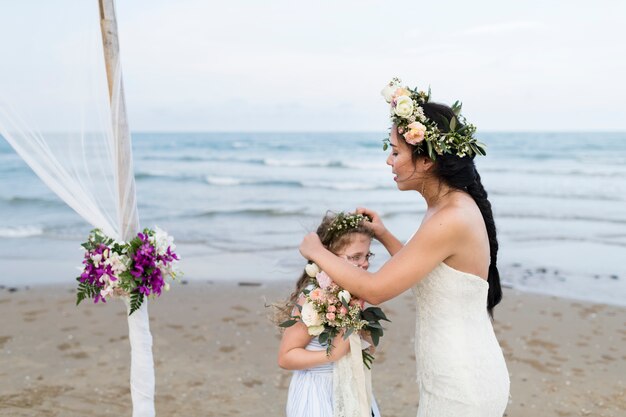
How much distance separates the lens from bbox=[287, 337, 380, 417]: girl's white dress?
3.30m

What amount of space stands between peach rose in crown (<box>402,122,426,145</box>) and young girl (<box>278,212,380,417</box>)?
0.64 m

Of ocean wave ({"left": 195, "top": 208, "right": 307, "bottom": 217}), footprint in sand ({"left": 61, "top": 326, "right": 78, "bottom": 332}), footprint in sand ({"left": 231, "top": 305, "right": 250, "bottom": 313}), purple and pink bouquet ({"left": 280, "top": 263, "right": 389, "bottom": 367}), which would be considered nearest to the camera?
purple and pink bouquet ({"left": 280, "top": 263, "right": 389, "bottom": 367})

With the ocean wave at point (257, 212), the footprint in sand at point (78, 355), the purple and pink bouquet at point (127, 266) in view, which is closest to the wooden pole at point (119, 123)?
the purple and pink bouquet at point (127, 266)

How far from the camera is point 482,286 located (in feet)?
9.85

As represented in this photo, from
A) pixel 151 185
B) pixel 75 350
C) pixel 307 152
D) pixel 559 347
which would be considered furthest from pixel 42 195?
pixel 307 152

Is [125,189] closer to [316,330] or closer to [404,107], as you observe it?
[316,330]

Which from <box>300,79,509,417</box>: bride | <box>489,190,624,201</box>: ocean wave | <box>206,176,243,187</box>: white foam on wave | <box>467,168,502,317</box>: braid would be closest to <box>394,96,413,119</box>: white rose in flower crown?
<box>300,79,509,417</box>: bride

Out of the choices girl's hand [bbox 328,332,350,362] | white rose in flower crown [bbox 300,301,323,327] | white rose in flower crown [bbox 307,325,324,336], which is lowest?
girl's hand [bbox 328,332,350,362]

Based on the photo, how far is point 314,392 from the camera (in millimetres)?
3328

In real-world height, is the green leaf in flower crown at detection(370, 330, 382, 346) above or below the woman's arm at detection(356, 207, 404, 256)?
below

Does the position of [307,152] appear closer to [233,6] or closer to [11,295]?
[233,6]

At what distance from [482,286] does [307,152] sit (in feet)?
129

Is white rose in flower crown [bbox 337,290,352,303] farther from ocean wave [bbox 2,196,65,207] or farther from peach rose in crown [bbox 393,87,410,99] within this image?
ocean wave [bbox 2,196,65,207]

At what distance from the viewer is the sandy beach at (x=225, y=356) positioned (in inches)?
243
